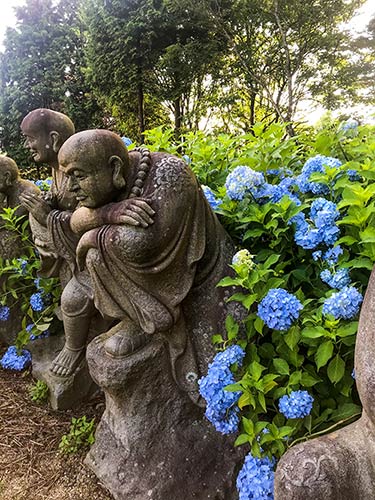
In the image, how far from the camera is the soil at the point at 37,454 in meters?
2.16

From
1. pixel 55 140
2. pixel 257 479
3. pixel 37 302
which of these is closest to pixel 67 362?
pixel 37 302

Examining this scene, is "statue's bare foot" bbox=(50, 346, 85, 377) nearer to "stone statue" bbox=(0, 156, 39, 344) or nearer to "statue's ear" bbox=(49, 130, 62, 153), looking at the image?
"stone statue" bbox=(0, 156, 39, 344)

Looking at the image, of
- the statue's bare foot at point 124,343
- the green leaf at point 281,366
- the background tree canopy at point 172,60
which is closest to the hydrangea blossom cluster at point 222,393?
the green leaf at point 281,366

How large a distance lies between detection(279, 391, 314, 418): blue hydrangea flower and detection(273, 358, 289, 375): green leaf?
10cm

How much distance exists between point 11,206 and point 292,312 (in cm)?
233

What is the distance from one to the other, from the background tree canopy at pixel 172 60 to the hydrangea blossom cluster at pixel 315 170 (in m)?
7.92

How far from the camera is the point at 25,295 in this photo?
3268 millimetres

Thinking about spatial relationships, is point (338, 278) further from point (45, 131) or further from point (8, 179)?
point (8, 179)

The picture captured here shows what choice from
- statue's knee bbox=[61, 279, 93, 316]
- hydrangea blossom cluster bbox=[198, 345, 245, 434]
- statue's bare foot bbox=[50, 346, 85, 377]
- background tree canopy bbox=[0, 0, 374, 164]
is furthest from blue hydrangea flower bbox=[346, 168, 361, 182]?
background tree canopy bbox=[0, 0, 374, 164]

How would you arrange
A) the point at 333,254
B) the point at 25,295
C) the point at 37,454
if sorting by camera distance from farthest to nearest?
the point at 25,295 → the point at 37,454 → the point at 333,254

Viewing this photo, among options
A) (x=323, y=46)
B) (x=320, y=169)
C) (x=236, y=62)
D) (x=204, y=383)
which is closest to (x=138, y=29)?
(x=236, y=62)

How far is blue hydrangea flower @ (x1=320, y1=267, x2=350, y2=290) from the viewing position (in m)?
1.60

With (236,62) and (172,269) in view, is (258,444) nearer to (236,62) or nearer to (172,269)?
(172,269)

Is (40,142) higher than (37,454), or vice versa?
(40,142)
